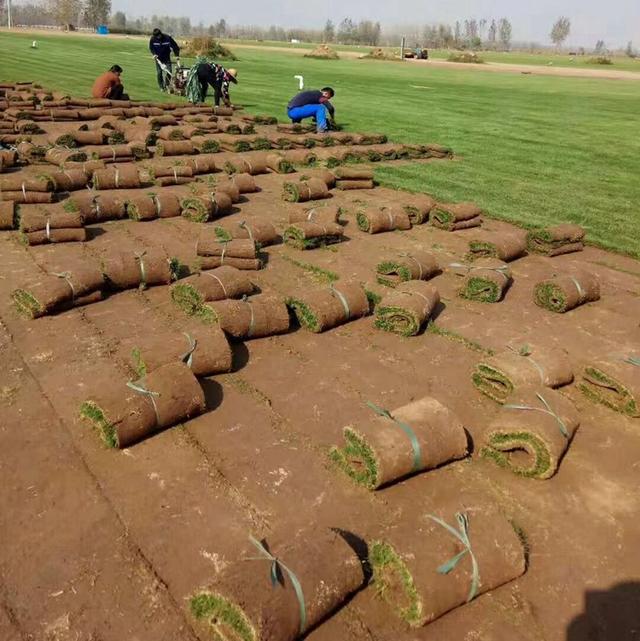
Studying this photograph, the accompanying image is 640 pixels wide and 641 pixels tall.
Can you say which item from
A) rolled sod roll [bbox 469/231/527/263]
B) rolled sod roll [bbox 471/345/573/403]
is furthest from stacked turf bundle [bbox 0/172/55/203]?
rolled sod roll [bbox 471/345/573/403]

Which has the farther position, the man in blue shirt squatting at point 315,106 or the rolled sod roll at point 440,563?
the man in blue shirt squatting at point 315,106

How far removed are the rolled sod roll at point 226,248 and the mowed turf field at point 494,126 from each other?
7.59m

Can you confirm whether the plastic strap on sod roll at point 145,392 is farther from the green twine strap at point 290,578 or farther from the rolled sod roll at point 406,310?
the rolled sod roll at point 406,310

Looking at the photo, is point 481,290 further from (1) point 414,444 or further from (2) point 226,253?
(1) point 414,444

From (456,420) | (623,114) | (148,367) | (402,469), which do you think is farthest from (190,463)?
(623,114)

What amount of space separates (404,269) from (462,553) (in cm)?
642

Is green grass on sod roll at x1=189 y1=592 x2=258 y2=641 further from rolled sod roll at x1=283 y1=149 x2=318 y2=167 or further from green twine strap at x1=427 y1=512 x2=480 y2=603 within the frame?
rolled sod roll at x1=283 y1=149 x2=318 y2=167

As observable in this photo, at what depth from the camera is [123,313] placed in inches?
359

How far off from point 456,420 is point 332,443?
1445mm

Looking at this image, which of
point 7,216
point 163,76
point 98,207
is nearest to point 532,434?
point 98,207

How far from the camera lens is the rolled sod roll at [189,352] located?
7172mm

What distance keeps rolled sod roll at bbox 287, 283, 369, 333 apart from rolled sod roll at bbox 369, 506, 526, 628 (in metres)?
4.24

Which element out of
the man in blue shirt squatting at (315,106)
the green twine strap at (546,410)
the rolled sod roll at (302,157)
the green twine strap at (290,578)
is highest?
the man in blue shirt squatting at (315,106)

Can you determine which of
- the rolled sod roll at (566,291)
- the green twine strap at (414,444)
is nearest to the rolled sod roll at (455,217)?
the rolled sod roll at (566,291)
